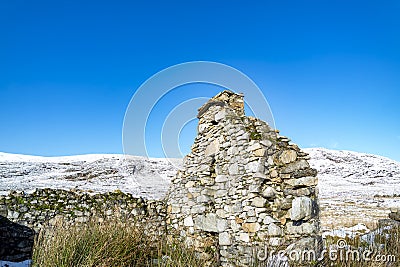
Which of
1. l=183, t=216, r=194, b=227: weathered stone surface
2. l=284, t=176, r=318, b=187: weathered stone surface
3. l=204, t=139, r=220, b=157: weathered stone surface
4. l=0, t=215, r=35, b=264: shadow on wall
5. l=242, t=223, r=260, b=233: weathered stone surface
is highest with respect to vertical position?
l=204, t=139, r=220, b=157: weathered stone surface

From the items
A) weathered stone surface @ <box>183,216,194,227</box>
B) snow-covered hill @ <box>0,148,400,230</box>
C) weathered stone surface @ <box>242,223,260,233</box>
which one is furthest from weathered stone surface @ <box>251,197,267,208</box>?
snow-covered hill @ <box>0,148,400,230</box>

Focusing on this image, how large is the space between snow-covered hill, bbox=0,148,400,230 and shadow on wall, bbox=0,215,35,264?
4.87 meters

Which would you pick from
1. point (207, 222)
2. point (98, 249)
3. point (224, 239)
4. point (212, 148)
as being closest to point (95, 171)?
point (212, 148)

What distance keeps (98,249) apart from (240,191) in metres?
3.01

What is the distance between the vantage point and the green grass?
175 inches

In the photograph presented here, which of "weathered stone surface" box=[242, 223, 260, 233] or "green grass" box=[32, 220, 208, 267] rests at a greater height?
"weathered stone surface" box=[242, 223, 260, 233]

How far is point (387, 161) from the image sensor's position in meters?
43.2

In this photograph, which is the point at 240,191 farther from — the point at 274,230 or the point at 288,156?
the point at 288,156

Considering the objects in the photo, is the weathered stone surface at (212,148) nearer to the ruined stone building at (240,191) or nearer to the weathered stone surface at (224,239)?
the ruined stone building at (240,191)

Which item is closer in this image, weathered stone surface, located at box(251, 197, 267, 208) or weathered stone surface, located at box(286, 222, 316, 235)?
weathered stone surface, located at box(286, 222, 316, 235)

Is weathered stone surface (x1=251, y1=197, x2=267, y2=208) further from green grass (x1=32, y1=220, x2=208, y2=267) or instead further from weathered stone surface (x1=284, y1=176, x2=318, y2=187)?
green grass (x1=32, y1=220, x2=208, y2=267)

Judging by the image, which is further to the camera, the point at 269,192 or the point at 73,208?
the point at 73,208

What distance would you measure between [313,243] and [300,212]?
1.78 feet

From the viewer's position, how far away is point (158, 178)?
2150 cm
